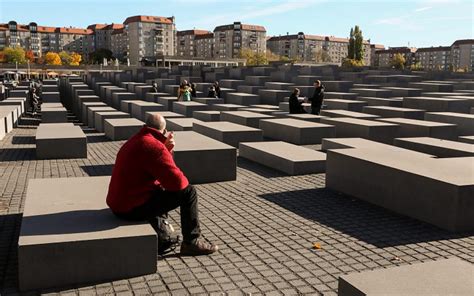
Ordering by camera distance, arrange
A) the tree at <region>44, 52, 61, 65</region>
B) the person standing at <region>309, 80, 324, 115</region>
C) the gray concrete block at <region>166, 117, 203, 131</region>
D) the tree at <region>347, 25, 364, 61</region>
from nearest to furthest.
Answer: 1. the gray concrete block at <region>166, 117, 203, 131</region>
2. the person standing at <region>309, 80, 324, 115</region>
3. the tree at <region>347, 25, 364, 61</region>
4. the tree at <region>44, 52, 61, 65</region>

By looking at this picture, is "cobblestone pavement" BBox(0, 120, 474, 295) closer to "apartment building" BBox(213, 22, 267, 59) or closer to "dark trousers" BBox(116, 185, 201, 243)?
"dark trousers" BBox(116, 185, 201, 243)

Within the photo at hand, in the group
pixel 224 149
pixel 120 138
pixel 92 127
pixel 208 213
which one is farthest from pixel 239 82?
pixel 208 213

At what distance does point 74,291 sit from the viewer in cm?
467

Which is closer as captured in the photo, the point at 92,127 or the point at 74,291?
the point at 74,291

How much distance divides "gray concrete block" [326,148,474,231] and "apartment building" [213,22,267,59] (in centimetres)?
17868

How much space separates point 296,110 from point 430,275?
14.9 meters

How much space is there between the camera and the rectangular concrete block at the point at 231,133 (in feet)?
43.3

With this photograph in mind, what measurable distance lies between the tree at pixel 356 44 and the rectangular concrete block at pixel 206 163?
9807cm

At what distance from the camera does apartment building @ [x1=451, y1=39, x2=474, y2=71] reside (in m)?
184

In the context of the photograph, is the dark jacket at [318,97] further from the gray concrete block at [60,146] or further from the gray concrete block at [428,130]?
the gray concrete block at [60,146]

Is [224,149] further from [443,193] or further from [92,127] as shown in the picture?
[92,127]

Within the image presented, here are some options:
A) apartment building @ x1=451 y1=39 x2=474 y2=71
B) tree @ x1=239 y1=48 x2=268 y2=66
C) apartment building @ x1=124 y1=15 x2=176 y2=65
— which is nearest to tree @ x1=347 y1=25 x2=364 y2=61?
tree @ x1=239 y1=48 x2=268 y2=66

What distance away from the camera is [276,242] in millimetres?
6094

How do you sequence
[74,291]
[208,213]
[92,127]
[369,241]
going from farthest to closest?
[92,127] < [208,213] < [369,241] < [74,291]
